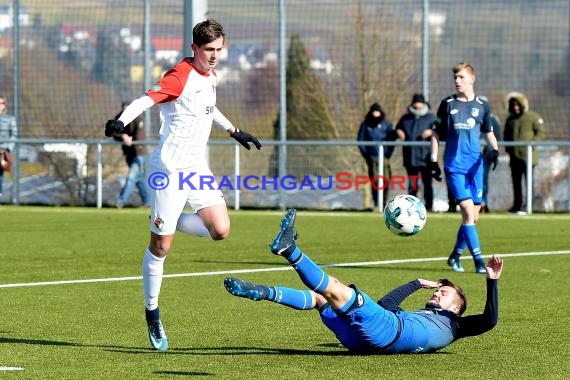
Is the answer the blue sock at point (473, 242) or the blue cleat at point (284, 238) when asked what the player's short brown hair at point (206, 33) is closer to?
the blue cleat at point (284, 238)

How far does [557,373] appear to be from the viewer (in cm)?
831

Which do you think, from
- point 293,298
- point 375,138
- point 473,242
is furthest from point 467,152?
point 375,138

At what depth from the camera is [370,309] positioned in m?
8.48

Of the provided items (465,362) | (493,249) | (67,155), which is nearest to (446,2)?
(67,155)

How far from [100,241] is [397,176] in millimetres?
8206

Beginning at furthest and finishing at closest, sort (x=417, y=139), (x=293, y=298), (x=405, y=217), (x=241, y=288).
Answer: (x=417, y=139) → (x=405, y=217) → (x=293, y=298) → (x=241, y=288)

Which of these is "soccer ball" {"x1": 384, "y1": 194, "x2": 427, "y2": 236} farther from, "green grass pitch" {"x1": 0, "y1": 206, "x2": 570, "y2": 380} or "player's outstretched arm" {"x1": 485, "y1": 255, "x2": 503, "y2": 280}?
"player's outstretched arm" {"x1": 485, "y1": 255, "x2": 503, "y2": 280}

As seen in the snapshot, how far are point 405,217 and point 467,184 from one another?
10.3ft

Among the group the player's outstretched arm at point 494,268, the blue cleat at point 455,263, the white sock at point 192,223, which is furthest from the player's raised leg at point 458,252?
the player's outstretched arm at point 494,268

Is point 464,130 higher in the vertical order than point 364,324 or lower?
higher

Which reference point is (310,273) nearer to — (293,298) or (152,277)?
(293,298)

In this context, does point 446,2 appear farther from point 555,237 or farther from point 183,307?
point 183,307

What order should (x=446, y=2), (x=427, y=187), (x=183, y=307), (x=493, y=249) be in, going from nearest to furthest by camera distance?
1. (x=183, y=307)
2. (x=493, y=249)
3. (x=427, y=187)
4. (x=446, y=2)

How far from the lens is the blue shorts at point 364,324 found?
8461 mm
